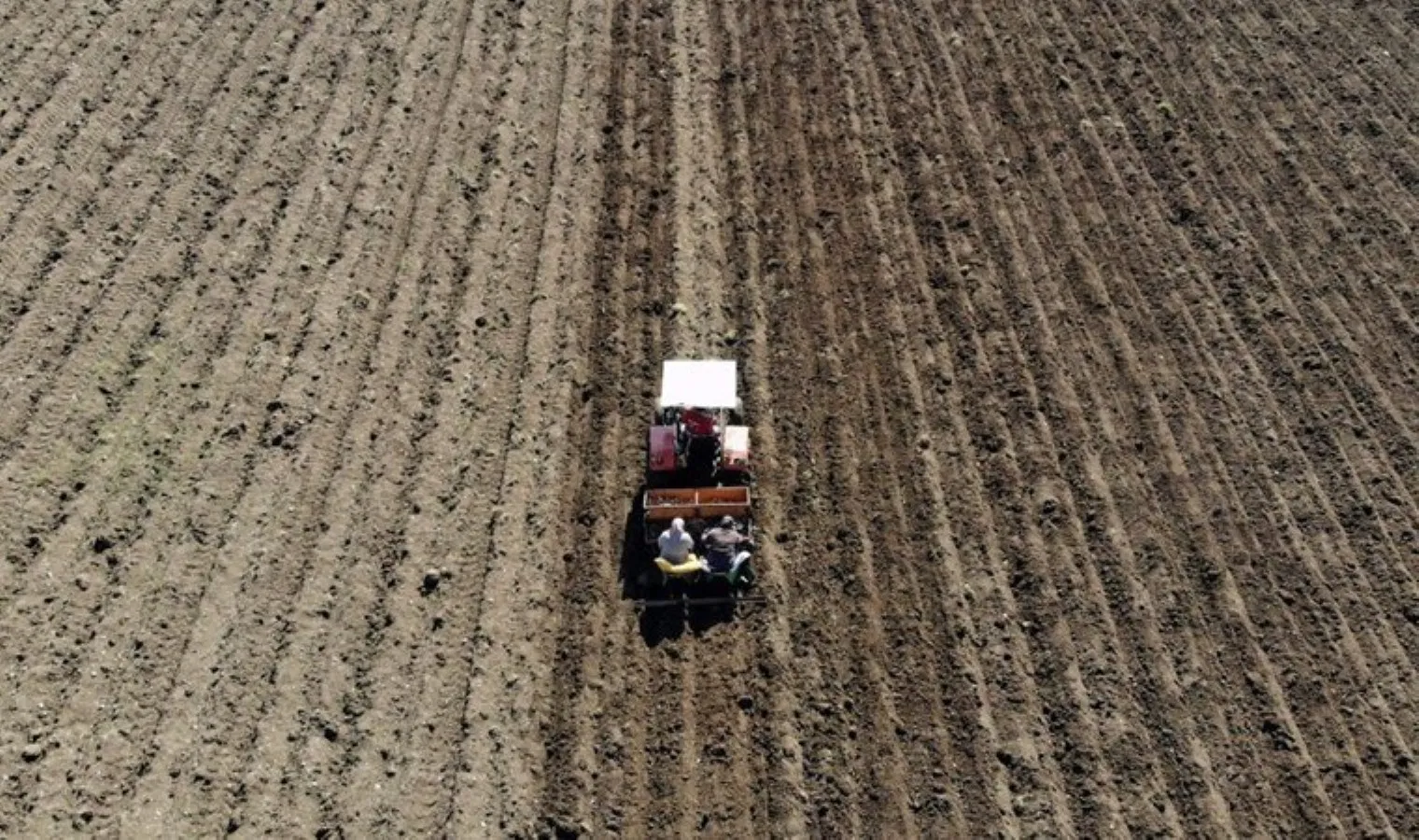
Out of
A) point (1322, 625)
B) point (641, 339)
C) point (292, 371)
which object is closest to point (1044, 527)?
point (1322, 625)

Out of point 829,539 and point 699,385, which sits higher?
point 699,385

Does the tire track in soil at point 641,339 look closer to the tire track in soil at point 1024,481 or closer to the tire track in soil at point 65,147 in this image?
the tire track in soil at point 1024,481

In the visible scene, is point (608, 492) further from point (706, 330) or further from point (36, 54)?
point (36, 54)

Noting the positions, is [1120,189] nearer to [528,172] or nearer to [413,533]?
[528,172]

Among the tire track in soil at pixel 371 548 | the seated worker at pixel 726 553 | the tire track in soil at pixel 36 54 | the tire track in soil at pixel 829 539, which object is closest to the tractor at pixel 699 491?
the seated worker at pixel 726 553

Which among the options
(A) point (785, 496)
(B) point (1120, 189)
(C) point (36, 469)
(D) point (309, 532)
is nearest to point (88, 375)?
(C) point (36, 469)

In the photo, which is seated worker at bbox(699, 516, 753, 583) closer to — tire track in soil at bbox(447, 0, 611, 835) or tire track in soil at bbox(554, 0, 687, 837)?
tire track in soil at bbox(554, 0, 687, 837)
